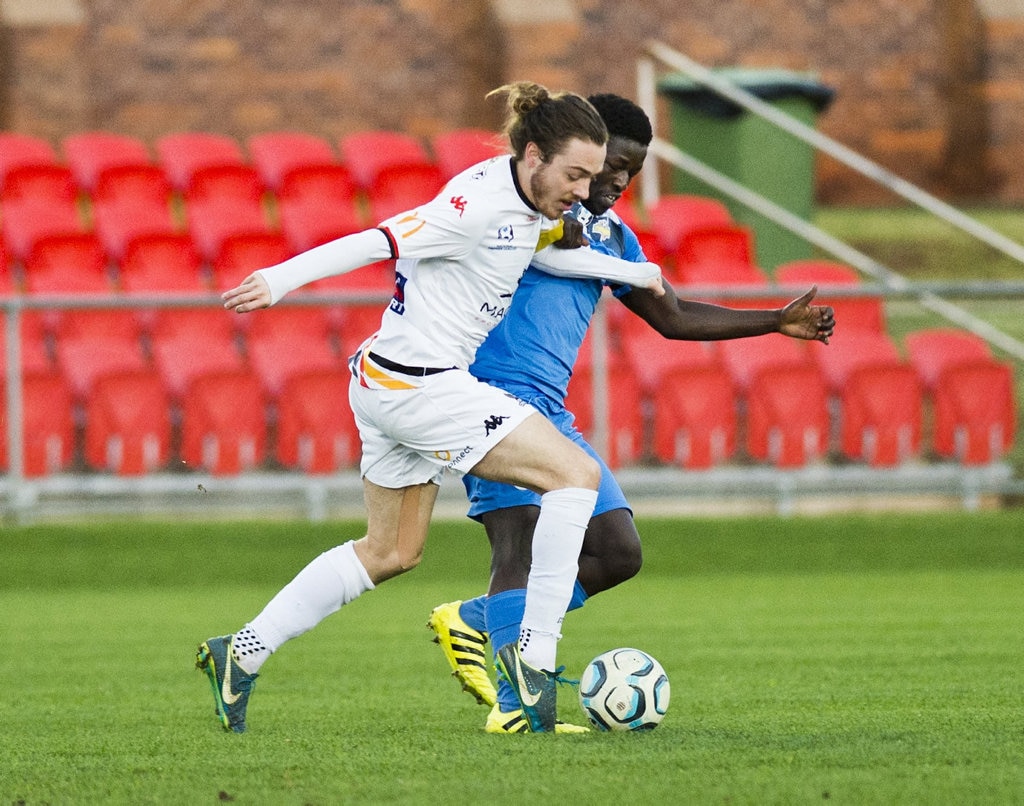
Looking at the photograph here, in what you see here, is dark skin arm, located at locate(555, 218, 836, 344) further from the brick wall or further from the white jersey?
the brick wall

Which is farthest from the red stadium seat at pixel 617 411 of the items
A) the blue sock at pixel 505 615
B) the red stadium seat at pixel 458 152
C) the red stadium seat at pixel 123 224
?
the blue sock at pixel 505 615

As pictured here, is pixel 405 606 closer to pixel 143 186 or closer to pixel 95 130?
pixel 143 186

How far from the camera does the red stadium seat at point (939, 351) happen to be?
37.5 ft

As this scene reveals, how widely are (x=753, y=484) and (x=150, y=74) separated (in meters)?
11.3

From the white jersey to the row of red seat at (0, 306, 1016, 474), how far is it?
548cm

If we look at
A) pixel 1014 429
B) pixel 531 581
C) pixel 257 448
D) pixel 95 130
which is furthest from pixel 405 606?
pixel 95 130

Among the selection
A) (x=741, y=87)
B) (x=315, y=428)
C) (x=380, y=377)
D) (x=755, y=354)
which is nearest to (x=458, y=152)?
(x=741, y=87)

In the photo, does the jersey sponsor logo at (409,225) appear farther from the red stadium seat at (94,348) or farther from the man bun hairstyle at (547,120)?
the red stadium seat at (94,348)

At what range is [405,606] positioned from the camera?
9625 mm

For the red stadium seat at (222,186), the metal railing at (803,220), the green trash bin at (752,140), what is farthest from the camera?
the green trash bin at (752,140)

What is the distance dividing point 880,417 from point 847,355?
28.0 inches

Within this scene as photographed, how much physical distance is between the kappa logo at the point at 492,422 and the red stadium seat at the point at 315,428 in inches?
221

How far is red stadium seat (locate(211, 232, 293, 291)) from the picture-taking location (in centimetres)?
1276

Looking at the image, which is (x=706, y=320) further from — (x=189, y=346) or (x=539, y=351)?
(x=189, y=346)
